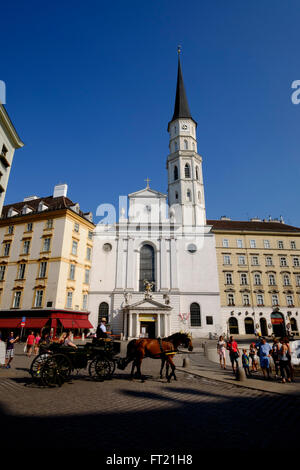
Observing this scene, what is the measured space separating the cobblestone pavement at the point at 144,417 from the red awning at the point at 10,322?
21868 millimetres

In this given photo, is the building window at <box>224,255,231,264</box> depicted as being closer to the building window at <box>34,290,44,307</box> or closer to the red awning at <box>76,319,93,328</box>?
the red awning at <box>76,319,93,328</box>

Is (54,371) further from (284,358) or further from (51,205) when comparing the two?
A: (51,205)

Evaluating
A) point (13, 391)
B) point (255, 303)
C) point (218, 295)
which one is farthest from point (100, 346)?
point (255, 303)

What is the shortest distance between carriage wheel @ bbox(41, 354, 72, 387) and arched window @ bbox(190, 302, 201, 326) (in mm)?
30357

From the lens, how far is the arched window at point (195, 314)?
36897mm

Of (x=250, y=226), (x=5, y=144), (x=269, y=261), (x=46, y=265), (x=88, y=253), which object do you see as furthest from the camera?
(x=250, y=226)

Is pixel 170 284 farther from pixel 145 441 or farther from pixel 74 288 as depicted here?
pixel 145 441

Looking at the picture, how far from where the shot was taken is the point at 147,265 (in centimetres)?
4000

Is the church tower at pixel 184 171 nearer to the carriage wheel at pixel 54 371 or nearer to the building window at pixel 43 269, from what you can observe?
the building window at pixel 43 269

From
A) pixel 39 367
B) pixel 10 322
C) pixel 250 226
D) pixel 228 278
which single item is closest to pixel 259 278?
pixel 228 278

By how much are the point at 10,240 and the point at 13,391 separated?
1187 inches

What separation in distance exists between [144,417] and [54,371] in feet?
14.0

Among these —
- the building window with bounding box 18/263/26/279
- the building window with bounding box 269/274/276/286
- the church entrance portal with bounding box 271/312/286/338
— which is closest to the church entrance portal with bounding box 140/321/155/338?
the building window with bounding box 18/263/26/279

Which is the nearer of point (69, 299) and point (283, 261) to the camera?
point (69, 299)
